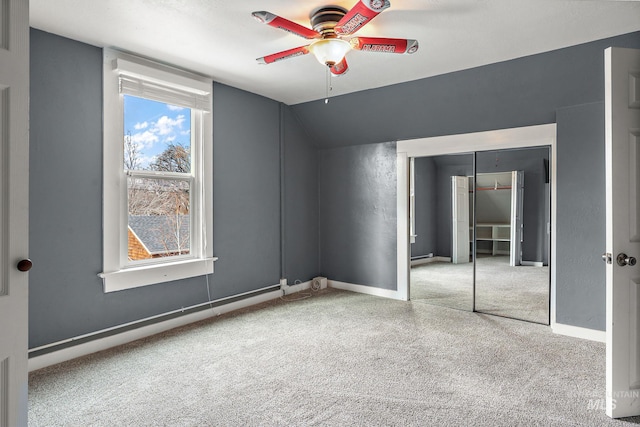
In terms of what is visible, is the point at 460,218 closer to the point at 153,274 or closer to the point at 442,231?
the point at 442,231

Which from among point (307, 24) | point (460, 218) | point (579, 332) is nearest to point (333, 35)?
point (307, 24)

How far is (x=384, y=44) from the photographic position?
239 cm

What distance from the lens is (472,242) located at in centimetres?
412

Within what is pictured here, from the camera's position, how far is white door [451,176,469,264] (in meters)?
4.19

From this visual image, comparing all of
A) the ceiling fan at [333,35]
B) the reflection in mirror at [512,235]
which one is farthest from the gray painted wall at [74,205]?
the reflection in mirror at [512,235]

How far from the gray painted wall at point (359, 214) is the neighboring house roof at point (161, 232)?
2.09m

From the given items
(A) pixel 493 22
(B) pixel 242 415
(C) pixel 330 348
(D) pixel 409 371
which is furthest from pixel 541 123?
(B) pixel 242 415

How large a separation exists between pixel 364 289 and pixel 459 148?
2.10 meters

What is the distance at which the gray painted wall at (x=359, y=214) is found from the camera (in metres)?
4.71

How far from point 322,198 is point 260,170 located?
119cm

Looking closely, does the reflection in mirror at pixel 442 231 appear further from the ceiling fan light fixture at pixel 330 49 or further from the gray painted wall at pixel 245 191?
the ceiling fan light fixture at pixel 330 49

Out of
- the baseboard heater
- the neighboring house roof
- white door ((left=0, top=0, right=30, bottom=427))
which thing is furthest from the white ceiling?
the baseboard heater

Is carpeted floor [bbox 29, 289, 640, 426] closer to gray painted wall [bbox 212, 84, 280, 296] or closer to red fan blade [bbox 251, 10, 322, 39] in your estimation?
gray painted wall [bbox 212, 84, 280, 296]

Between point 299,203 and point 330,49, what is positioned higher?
point 330,49
